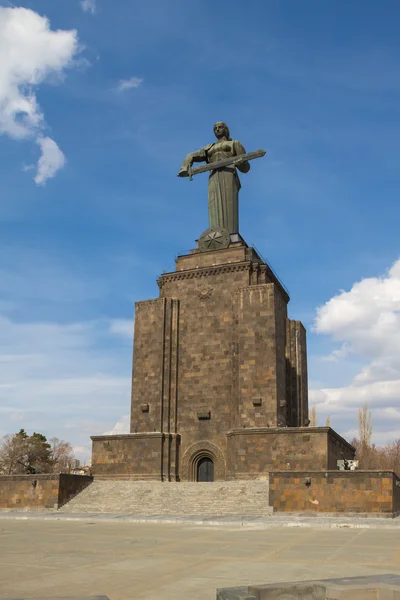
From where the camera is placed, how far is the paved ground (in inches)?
332

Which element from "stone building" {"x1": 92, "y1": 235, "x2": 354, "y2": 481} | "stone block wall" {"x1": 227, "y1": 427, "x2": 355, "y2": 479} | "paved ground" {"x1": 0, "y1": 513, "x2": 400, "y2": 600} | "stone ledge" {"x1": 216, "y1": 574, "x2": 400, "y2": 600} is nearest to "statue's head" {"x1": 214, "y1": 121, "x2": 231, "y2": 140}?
"stone building" {"x1": 92, "y1": 235, "x2": 354, "y2": 481}

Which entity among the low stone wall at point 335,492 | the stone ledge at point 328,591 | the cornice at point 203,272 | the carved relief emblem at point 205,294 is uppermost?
the cornice at point 203,272

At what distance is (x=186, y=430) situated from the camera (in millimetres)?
35844

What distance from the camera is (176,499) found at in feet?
92.4

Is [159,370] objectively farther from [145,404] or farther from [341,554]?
[341,554]

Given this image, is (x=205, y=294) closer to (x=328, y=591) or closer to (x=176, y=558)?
(x=176, y=558)

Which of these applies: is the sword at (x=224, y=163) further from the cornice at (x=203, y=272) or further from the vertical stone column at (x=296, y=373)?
the vertical stone column at (x=296, y=373)

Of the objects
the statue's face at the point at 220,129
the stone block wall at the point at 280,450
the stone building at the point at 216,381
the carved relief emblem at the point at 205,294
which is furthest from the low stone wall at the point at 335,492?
the statue's face at the point at 220,129

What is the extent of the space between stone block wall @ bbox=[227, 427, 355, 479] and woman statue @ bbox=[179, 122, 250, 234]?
48.3 feet

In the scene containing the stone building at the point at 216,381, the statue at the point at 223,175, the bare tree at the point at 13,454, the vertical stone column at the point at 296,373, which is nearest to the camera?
the stone building at the point at 216,381

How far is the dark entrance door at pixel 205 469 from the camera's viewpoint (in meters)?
34.9

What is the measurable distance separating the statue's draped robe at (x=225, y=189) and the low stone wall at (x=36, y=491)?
64.0 feet

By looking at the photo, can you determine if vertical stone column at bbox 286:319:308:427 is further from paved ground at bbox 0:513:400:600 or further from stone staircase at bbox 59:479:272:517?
paved ground at bbox 0:513:400:600

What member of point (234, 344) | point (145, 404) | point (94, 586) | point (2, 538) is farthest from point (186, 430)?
point (94, 586)
